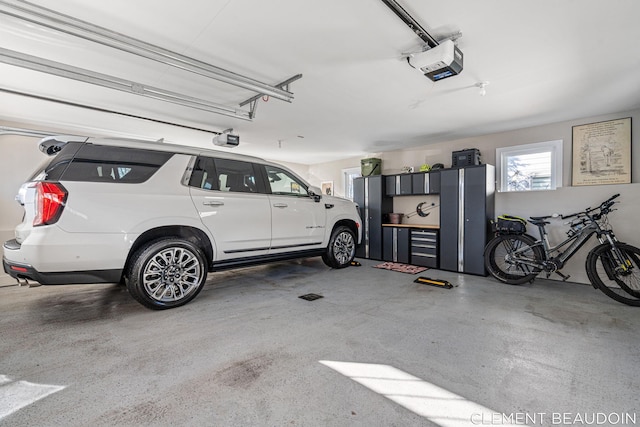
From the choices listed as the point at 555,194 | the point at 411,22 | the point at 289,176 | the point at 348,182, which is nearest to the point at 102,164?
the point at 289,176

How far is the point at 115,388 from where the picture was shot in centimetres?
160

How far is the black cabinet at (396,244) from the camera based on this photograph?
5.56 meters

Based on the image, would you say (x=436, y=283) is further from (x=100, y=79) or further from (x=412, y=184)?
(x=100, y=79)

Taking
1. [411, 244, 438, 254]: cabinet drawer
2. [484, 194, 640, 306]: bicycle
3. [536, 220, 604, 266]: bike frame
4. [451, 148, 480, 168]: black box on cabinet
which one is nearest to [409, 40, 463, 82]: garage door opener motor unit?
[451, 148, 480, 168]: black box on cabinet

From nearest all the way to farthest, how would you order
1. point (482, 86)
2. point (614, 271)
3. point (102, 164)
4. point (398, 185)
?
point (102, 164) < point (482, 86) < point (614, 271) < point (398, 185)

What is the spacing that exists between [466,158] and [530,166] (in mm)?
1028

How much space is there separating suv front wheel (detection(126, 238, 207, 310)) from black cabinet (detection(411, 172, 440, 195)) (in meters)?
4.33

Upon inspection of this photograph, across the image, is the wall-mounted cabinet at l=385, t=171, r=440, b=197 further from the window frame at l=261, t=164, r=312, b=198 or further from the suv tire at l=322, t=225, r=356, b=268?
the window frame at l=261, t=164, r=312, b=198

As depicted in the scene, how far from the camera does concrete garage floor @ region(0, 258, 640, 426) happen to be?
1.42 meters

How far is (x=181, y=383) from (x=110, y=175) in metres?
2.01

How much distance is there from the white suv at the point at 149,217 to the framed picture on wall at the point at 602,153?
443cm

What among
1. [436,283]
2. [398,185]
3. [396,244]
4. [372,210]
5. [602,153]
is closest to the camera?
[436,283]

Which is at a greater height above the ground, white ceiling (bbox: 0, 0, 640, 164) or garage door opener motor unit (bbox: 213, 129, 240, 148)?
white ceiling (bbox: 0, 0, 640, 164)

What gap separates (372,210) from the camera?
20.5ft
